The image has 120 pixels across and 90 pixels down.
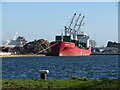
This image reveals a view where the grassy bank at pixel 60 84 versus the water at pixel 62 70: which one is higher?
the grassy bank at pixel 60 84

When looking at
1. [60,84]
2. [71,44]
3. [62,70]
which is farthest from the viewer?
[71,44]

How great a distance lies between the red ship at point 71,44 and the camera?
122912 mm

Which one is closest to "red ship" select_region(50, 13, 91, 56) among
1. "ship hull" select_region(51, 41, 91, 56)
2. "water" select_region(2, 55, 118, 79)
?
"ship hull" select_region(51, 41, 91, 56)

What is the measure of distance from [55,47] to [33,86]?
343 feet

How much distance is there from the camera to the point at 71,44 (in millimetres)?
122750

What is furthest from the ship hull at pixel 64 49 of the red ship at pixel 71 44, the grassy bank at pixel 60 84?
the grassy bank at pixel 60 84

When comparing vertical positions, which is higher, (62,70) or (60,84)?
(60,84)

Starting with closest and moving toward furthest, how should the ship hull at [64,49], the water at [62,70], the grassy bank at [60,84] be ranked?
the grassy bank at [60,84] → the water at [62,70] → the ship hull at [64,49]

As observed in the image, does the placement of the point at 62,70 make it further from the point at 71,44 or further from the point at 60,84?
the point at 71,44

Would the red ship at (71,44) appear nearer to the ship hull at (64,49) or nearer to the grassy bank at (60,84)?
the ship hull at (64,49)

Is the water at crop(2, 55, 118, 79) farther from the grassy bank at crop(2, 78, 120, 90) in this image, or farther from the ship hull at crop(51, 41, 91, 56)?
the ship hull at crop(51, 41, 91, 56)

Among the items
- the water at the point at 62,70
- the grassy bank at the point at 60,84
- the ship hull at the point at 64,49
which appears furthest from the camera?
the ship hull at the point at 64,49

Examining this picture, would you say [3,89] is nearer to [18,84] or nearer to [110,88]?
[18,84]

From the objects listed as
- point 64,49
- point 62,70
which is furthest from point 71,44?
point 62,70
